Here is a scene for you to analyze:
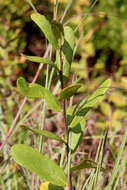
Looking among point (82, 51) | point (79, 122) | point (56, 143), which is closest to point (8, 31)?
point (82, 51)

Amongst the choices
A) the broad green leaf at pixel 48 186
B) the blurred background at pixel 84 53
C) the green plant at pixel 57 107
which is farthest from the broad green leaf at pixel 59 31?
the blurred background at pixel 84 53

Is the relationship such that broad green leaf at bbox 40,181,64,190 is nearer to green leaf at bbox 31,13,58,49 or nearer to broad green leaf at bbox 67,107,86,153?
broad green leaf at bbox 67,107,86,153

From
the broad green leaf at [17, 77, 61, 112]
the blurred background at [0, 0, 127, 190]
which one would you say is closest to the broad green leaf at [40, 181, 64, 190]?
the broad green leaf at [17, 77, 61, 112]

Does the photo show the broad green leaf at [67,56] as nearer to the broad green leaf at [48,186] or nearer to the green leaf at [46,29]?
the green leaf at [46,29]

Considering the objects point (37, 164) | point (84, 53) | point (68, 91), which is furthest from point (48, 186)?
point (84, 53)

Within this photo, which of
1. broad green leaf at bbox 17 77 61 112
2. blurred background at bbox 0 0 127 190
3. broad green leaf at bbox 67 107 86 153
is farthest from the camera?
blurred background at bbox 0 0 127 190

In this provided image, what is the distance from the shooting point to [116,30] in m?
2.04

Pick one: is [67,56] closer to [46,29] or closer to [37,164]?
[46,29]

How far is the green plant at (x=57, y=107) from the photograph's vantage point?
475 mm

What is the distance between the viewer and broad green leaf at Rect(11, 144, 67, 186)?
1.58ft

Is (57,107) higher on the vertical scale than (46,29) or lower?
lower

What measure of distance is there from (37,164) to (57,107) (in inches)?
3.4

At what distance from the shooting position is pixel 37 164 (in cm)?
50

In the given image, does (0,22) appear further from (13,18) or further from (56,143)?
(56,143)
